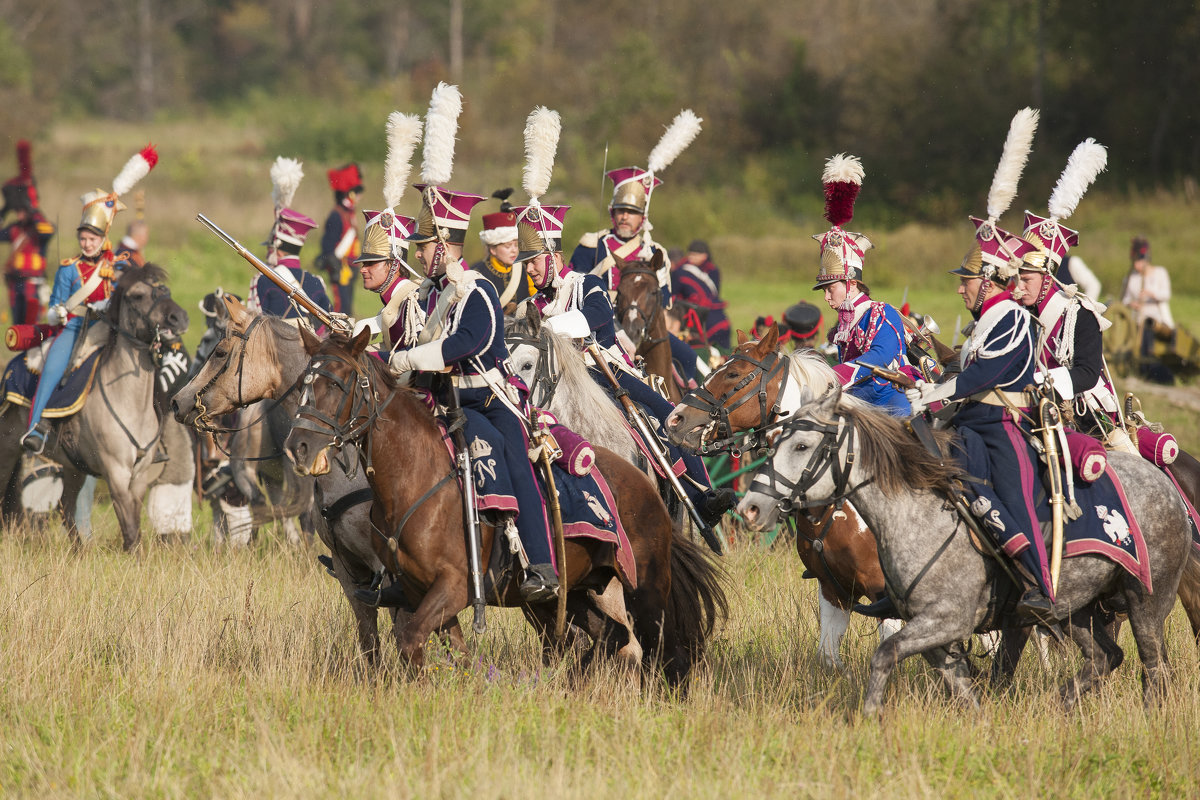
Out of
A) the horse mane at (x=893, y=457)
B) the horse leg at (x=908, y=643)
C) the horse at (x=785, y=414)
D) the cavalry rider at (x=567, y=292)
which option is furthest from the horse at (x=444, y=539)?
the cavalry rider at (x=567, y=292)

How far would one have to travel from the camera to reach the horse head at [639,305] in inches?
416

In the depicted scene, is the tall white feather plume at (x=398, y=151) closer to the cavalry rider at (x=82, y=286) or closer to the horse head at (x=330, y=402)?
the horse head at (x=330, y=402)

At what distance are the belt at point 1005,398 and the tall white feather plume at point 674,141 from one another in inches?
194

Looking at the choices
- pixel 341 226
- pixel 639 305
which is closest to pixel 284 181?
pixel 639 305

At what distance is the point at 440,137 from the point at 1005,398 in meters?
3.19

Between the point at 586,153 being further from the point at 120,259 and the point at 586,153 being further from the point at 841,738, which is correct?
the point at 841,738

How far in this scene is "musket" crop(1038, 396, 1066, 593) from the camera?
6.71 meters

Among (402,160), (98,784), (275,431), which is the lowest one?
(98,784)

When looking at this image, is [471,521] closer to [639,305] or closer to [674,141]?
[639,305]

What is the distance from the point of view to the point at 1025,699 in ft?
22.7

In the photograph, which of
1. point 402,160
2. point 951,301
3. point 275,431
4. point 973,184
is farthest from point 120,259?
point 973,184

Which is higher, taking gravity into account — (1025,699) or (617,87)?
(617,87)

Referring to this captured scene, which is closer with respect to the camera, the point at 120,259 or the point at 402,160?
the point at 402,160

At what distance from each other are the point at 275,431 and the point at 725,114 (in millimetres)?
34412
